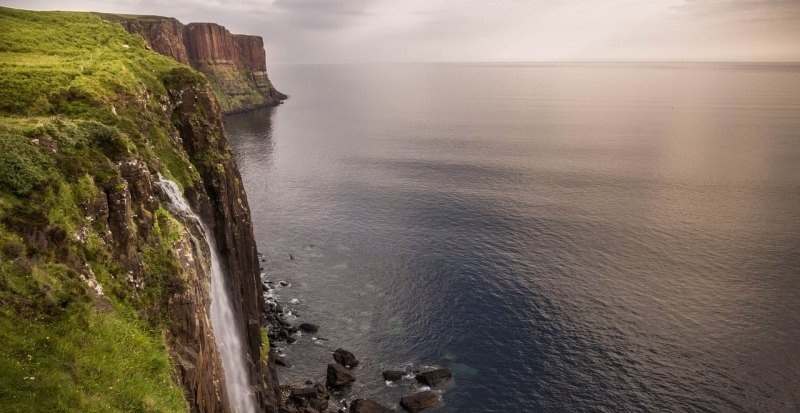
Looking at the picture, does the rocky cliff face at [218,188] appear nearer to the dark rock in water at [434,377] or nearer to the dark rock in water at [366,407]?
the dark rock in water at [366,407]

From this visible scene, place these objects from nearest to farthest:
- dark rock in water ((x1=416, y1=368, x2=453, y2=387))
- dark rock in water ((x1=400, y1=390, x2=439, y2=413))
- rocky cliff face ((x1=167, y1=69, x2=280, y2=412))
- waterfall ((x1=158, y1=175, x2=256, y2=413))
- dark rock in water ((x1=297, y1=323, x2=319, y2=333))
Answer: waterfall ((x1=158, y1=175, x2=256, y2=413)), rocky cliff face ((x1=167, y1=69, x2=280, y2=412)), dark rock in water ((x1=400, y1=390, x2=439, y2=413)), dark rock in water ((x1=416, y1=368, x2=453, y2=387)), dark rock in water ((x1=297, y1=323, x2=319, y2=333))

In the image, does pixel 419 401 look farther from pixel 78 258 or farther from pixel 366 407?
pixel 78 258

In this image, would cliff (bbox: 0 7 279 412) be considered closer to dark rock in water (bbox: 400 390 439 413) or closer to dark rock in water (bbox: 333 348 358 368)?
dark rock in water (bbox: 400 390 439 413)

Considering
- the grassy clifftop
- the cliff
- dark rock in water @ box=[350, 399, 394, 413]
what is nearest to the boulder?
dark rock in water @ box=[350, 399, 394, 413]

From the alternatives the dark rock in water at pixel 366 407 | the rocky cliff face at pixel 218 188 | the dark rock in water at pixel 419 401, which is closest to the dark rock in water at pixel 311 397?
the rocky cliff face at pixel 218 188

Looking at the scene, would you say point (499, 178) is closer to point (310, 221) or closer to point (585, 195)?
point (585, 195)

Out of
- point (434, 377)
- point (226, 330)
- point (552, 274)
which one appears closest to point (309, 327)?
point (434, 377)
